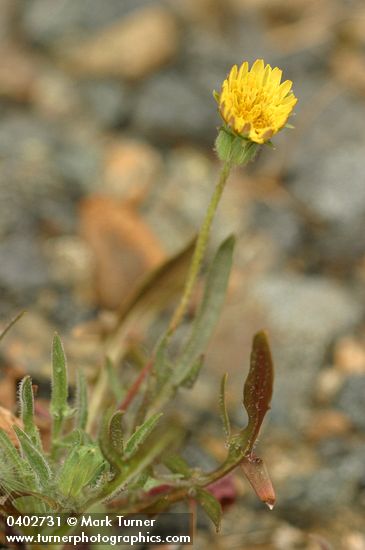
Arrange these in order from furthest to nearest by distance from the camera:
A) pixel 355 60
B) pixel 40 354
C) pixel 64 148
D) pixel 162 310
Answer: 1. pixel 355 60
2. pixel 64 148
3. pixel 162 310
4. pixel 40 354

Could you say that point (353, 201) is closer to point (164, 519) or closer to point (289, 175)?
point (289, 175)

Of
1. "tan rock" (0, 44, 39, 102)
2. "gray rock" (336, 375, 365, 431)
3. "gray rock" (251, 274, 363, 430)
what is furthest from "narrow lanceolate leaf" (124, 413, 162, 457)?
"tan rock" (0, 44, 39, 102)

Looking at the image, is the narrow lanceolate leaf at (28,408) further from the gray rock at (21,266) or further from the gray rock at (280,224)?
the gray rock at (280,224)

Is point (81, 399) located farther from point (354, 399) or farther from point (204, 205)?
point (204, 205)

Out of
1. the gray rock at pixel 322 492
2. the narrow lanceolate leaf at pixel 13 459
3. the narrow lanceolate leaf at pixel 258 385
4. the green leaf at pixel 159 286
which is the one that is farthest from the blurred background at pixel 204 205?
the narrow lanceolate leaf at pixel 258 385

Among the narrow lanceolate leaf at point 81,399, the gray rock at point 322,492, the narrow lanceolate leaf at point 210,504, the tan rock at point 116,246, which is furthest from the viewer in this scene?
the tan rock at point 116,246

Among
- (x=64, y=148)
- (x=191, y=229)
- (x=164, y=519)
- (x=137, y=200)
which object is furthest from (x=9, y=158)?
(x=164, y=519)
